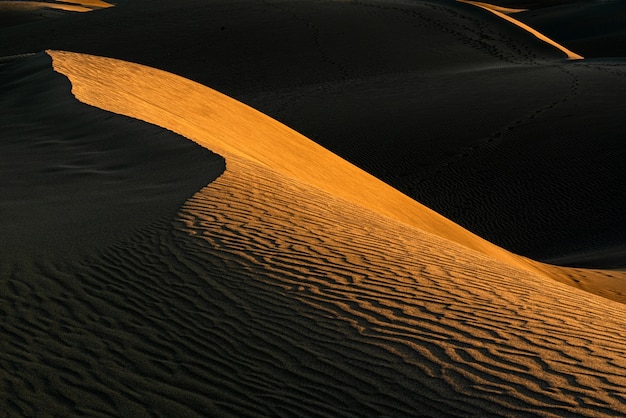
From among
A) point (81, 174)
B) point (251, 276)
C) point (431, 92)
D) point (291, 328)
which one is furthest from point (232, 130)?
point (431, 92)

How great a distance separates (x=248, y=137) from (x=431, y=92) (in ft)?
39.7

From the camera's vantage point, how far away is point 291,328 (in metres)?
4.30

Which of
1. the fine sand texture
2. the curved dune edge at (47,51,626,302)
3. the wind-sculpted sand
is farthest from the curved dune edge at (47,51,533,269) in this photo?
the wind-sculpted sand

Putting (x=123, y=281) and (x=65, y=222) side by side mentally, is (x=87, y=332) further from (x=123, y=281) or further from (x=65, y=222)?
(x=65, y=222)

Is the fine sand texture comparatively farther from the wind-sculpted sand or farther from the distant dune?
the wind-sculpted sand

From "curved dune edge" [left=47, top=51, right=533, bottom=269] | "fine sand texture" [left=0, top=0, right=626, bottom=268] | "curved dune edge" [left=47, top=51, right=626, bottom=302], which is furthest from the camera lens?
"fine sand texture" [left=0, top=0, right=626, bottom=268]

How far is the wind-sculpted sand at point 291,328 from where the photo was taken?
366 cm

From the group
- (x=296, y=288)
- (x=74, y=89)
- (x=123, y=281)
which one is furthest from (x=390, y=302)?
(x=74, y=89)

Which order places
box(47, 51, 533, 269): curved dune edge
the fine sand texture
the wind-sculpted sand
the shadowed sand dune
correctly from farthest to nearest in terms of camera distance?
the fine sand texture, box(47, 51, 533, 269): curved dune edge, the shadowed sand dune, the wind-sculpted sand

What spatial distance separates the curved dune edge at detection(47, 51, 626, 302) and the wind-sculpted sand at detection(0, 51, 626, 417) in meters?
3.25

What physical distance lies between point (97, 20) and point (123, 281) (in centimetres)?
2863

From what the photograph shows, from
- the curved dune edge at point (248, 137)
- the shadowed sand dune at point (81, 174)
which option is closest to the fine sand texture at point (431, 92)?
the curved dune edge at point (248, 137)

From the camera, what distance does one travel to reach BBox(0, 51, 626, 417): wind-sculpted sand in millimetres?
3660

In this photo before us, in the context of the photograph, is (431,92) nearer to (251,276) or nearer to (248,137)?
(248,137)
